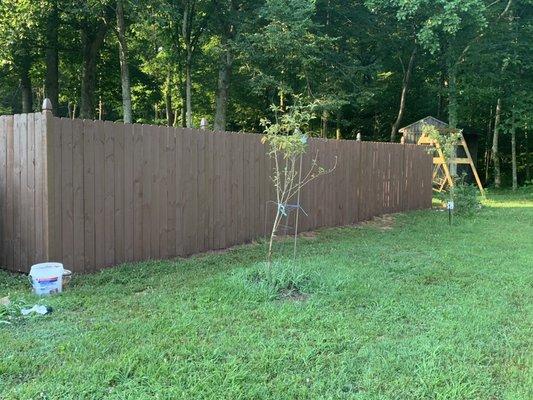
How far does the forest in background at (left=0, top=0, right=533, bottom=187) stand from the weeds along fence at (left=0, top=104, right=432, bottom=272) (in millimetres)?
7318

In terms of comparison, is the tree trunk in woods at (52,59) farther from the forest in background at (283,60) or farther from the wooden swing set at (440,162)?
the wooden swing set at (440,162)

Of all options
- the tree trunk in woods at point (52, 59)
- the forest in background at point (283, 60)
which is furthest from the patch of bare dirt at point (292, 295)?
the tree trunk in woods at point (52, 59)

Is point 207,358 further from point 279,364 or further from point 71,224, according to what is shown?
point 71,224

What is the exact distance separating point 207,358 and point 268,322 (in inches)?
29.6

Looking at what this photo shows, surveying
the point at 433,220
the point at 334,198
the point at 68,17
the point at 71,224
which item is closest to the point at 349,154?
the point at 334,198

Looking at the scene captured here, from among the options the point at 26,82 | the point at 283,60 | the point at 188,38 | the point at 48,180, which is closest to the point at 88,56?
the point at 188,38

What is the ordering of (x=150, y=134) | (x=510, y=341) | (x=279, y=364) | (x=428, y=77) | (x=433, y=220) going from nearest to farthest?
1. (x=279, y=364)
2. (x=510, y=341)
3. (x=150, y=134)
4. (x=433, y=220)
5. (x=428, y=77)

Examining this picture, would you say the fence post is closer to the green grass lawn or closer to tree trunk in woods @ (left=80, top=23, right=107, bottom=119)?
the green grass lawn

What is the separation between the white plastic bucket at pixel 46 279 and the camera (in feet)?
→ 14.3

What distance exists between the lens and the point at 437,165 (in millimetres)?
14695

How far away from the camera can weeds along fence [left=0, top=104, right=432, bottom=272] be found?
493cm

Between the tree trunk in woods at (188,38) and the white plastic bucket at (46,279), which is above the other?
the tree trunk in woods at (188,38)

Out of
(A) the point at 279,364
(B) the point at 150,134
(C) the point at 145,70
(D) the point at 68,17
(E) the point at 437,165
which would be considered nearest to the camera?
(A) the point at 279,364

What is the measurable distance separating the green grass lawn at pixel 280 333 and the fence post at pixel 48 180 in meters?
0.46
